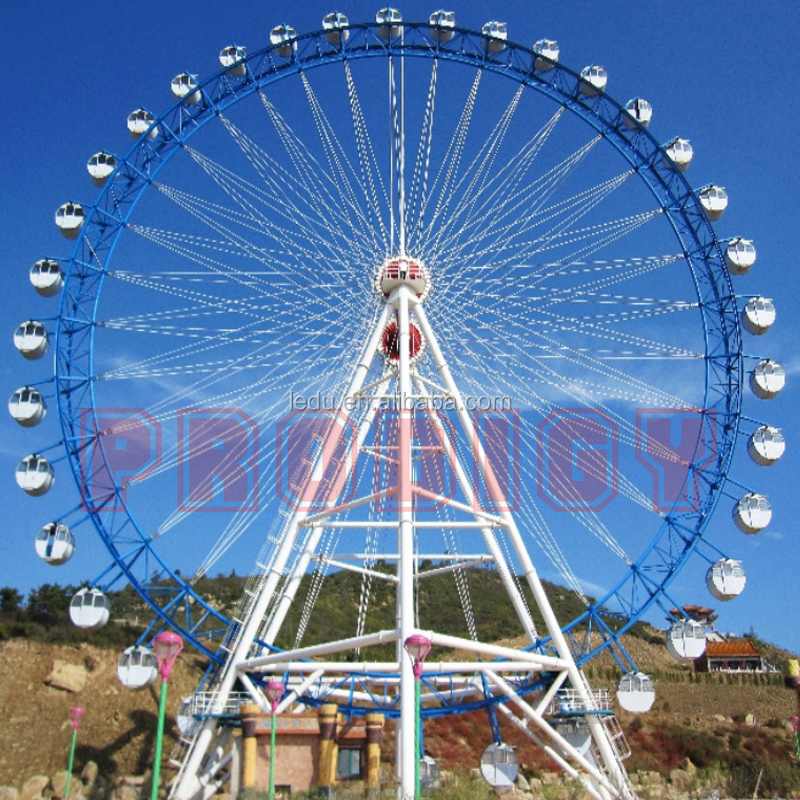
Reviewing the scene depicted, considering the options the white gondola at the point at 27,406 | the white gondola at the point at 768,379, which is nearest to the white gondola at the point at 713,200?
the white gondola at the point at 768,379

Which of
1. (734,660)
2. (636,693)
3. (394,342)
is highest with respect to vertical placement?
(394,342)

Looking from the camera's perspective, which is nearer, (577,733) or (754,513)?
(577,733)

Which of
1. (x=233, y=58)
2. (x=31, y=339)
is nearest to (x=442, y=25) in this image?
(x=233, y=58)

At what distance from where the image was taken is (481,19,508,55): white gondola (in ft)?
85.6

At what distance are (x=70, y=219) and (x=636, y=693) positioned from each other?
19.5 metres

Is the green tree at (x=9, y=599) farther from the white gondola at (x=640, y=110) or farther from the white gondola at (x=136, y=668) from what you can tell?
the white gondola at (x=640, y=110)

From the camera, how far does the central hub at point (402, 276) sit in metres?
23.7

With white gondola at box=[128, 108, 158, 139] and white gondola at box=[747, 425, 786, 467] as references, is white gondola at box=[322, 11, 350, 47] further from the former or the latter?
white gondola at box=[747, 425, 786, 467]

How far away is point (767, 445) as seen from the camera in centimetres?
2458

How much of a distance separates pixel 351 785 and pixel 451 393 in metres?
9.67

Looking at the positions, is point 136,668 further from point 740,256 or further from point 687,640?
point 740,256

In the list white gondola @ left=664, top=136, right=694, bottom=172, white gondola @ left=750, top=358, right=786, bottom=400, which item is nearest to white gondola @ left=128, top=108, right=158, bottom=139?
white gondola @ left=664, top=136, right=694, bottom=172

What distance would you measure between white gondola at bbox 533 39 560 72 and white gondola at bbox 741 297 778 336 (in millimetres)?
9057

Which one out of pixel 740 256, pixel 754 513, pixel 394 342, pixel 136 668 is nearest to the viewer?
pixel 136 668
